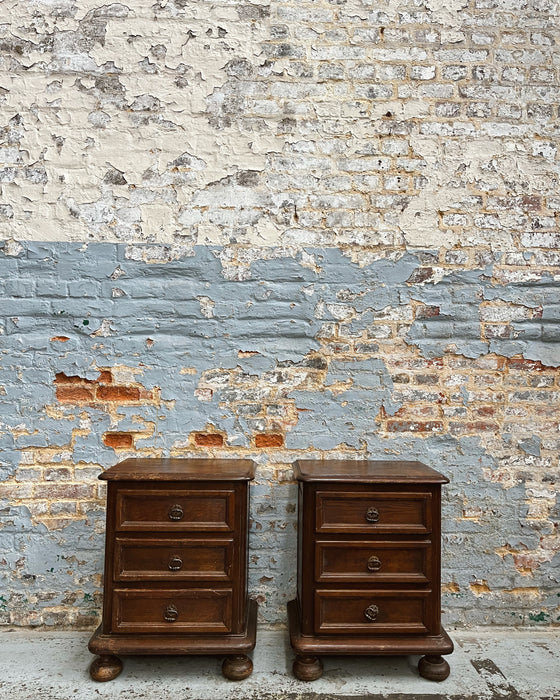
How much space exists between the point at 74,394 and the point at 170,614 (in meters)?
1.14

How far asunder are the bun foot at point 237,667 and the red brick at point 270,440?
3.04 feet

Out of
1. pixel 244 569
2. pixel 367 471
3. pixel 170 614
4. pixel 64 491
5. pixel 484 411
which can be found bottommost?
pixel 170 614

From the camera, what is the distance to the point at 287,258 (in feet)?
9.38

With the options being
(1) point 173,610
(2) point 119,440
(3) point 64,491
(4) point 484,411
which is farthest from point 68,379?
(4) point 484,411

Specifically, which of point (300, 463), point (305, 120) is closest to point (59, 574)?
point (300, 463)

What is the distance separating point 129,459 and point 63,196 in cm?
133

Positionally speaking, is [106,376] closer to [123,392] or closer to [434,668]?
[123,392]

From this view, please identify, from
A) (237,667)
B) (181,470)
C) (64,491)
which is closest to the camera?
(237,667)

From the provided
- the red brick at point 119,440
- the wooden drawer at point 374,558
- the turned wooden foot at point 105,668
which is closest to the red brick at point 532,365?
the wooden drawer at point 374,558

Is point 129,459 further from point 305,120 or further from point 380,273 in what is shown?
point 305,120

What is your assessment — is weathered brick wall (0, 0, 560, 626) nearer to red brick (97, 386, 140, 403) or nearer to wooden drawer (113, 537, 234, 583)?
red brick (97, 386, 140, 403)

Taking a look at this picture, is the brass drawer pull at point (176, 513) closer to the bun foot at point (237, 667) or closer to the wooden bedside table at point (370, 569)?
the wooden bedside table at point (370, 569)

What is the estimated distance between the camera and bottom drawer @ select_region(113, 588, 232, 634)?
2297 millimetres

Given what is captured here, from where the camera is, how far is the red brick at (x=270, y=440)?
9.29 ft
